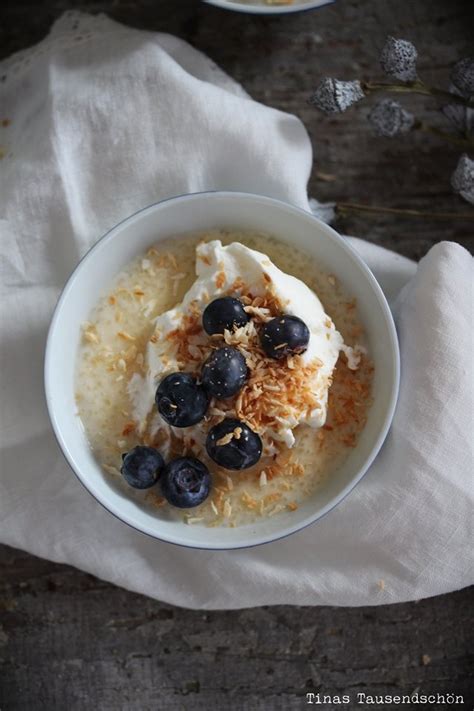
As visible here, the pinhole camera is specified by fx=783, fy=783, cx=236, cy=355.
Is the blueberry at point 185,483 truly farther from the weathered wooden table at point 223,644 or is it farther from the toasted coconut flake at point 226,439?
the weathered wooden table at point 223,644

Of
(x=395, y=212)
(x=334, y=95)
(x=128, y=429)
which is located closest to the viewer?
(x=128, y=429)

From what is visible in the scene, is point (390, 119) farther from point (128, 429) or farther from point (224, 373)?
point (128, 429)

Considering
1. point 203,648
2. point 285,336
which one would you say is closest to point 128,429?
point 285,336

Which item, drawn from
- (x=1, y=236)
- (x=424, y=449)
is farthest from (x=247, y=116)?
(x=424, y=449)

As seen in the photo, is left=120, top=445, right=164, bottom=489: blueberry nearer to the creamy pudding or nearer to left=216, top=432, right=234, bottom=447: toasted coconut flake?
the creamy pudding

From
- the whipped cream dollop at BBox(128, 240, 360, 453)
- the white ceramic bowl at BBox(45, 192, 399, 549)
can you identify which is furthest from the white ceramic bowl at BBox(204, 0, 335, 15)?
the whipped cream dollop at BBox(128, 240, 360, 453)

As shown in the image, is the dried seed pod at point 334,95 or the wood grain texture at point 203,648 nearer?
the dried seed pod at point 334,95

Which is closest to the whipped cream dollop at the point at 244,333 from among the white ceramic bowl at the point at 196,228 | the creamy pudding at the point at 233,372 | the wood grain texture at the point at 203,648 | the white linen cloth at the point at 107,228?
the creamy pudding at the point at 233,372
